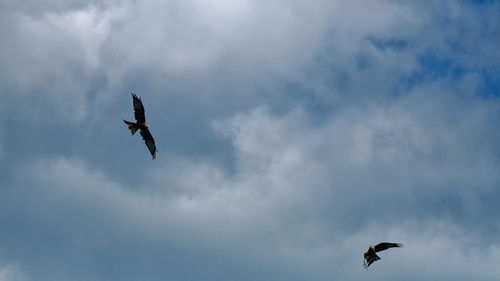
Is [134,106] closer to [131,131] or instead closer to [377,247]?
[131,131]

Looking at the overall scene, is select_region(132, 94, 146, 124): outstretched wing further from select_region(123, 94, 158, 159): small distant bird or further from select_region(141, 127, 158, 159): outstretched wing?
select_region(141, 127, 158, 159): outstretched wing

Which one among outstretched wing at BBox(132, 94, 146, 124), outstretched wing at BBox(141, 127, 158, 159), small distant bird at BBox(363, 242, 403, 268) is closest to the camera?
small distant bird at BBox(363, 242, 403, 268)

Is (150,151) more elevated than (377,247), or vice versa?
(150,151)

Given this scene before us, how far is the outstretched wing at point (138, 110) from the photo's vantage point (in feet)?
242

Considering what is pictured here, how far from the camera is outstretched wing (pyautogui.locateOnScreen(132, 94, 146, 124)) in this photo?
73787mm

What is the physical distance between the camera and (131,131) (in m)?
76.1

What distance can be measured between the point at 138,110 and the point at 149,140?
612 centimetres

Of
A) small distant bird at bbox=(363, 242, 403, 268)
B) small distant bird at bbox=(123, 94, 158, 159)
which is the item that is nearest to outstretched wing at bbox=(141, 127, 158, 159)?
small distant bird at bbox=(123, 94, 158, 159)

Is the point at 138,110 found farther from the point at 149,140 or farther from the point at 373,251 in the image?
the point at 373,251

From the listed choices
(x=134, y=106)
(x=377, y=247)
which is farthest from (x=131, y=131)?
(x=377, y=247)

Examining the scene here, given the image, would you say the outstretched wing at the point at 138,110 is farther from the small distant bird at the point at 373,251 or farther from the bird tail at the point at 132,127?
the small distant bird at the point at 373,251

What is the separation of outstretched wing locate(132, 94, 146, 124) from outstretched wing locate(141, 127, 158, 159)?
4.47 feet

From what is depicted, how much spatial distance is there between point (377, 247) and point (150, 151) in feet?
102

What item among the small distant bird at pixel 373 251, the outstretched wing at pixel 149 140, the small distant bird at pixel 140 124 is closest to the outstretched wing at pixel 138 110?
the small distant bird at pixel 140 124
